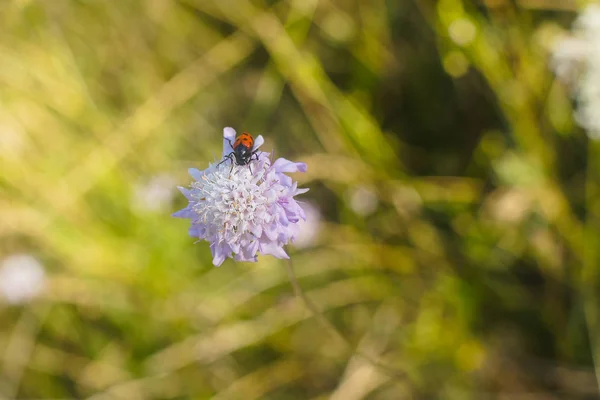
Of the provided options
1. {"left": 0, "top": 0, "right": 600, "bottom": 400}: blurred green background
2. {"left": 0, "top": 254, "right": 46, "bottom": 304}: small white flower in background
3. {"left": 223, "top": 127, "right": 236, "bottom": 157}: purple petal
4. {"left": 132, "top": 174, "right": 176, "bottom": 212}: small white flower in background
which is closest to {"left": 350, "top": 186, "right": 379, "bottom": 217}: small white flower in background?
{"left": 0, "top": 0, "right": 600, "bottom": 400}: blurred green background

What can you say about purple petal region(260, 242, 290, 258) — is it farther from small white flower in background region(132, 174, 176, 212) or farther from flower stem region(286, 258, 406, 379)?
small white flower in background region(132, 174, 176, 212)

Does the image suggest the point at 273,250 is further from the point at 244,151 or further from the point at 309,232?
the point at 309,232

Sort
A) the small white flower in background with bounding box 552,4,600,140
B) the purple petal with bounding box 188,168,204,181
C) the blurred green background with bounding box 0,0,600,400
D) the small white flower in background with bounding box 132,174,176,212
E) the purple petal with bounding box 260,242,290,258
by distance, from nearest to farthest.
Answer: the purple petal with bounding box 260,242,290,258
the purple petal with bounding box 188,168,204,181
the small white flower in background with bounding box 552,4,600,140
the blurred green background with bounding box 0,0,600,400
the small white flower in background with bounding box 132,174,176,212

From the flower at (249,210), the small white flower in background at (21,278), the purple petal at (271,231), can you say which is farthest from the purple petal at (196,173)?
the small white flower in background at (21,278)

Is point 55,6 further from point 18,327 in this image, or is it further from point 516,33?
point 516,33

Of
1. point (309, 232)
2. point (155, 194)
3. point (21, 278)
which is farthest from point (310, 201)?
point (21, 278)

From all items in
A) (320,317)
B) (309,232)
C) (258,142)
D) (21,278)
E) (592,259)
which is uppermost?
(21,278)

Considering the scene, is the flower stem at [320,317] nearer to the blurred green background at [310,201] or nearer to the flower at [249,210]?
the flower at [249,210]
